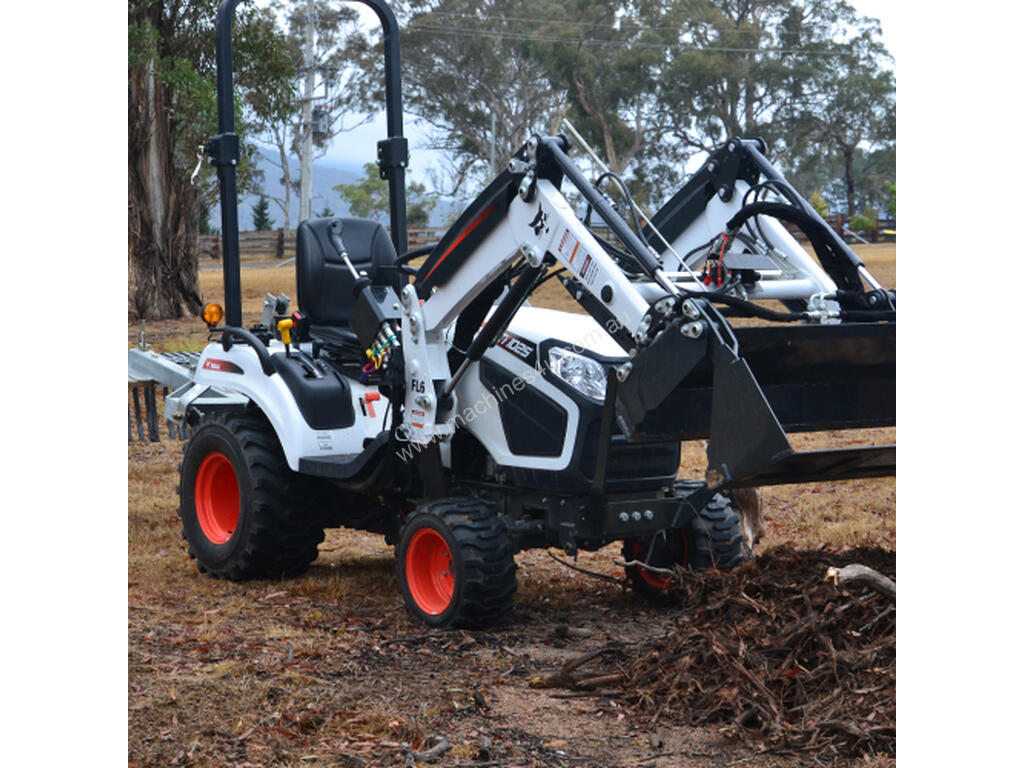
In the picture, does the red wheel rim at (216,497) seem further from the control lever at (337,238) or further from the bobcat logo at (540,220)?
the bobcat logo at (540,220)

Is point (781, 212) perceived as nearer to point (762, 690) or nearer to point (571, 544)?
point (571, 544)

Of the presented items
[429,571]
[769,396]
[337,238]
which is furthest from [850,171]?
[769,396]

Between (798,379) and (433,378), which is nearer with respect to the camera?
(798,379)

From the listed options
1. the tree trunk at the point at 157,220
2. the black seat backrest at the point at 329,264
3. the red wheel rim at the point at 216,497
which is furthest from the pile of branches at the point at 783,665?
the tree trunk at the point at 157,220

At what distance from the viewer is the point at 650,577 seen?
6.64 metres

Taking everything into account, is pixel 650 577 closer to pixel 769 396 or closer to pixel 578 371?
pixel 578 371

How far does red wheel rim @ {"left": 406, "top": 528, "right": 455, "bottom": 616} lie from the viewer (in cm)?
606

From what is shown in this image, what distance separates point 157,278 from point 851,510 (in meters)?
15.2

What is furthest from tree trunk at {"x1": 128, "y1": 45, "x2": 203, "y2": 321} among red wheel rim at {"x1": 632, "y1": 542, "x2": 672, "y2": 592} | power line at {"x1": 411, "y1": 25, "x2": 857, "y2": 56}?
power line at {"x1": 411, "y1": 25, "x2": 857, "y2": 56}

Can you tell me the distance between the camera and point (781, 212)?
576 centimetres

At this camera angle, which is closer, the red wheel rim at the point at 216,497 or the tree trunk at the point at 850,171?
the red wheel rim at the point at 216,497

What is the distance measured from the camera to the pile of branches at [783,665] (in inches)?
174

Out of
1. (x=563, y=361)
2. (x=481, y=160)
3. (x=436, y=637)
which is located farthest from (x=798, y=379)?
(x=481, y=160)

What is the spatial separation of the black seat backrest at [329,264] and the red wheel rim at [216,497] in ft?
3.29
